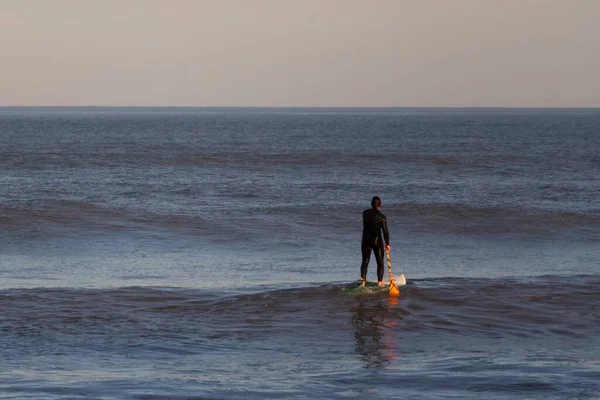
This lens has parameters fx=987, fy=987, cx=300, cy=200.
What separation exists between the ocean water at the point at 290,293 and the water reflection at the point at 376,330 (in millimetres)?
52

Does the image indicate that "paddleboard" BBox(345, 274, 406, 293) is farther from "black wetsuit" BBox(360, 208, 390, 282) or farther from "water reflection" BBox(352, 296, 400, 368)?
"water reflection" BBox(352, 296, 400, 368)

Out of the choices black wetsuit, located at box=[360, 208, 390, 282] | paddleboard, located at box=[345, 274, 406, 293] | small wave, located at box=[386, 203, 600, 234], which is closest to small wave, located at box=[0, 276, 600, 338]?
paddleboard, located at box=[345, 274, 406, 293]

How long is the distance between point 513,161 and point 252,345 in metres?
44.2

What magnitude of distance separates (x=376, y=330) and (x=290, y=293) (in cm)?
254

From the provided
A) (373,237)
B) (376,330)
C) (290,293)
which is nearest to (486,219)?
(373,237)

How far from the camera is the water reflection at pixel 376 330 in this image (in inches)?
472

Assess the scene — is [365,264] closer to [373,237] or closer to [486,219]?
[373,237]

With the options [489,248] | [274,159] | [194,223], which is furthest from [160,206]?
[274,159]

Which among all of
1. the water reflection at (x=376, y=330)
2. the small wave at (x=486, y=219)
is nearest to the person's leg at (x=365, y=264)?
the water reflection at (x=376, y=330)

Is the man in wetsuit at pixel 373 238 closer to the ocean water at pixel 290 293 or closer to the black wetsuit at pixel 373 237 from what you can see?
the black wetsuit at pixel 373 237

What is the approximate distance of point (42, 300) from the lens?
1509 centimetres

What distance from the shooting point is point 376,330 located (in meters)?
13.6

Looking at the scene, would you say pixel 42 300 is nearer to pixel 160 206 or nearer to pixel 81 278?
pixel 81 278

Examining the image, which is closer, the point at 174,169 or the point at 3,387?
the point at 3,387
